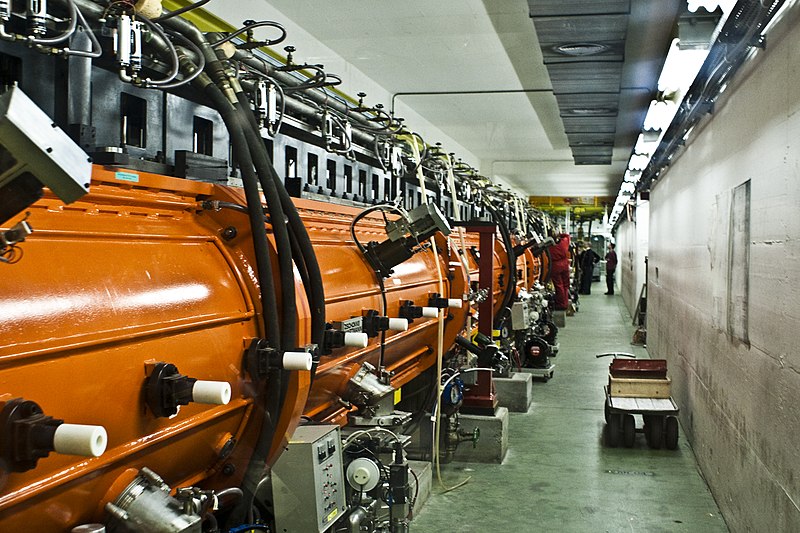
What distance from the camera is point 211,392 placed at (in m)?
1.60

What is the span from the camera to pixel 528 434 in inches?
238

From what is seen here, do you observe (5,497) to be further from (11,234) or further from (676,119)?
(676,119)

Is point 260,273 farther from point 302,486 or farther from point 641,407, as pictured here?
point 641,407

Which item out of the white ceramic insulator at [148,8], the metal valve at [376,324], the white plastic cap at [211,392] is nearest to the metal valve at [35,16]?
the white ceramic insulator at [148,8]

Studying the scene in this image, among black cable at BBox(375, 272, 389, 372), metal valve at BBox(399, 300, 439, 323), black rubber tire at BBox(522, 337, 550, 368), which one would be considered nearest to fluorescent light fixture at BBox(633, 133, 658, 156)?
black rubber tire at BBox(522, 337, 550, 368)

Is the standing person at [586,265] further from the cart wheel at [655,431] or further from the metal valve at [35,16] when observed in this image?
the metal valve at [35,16]

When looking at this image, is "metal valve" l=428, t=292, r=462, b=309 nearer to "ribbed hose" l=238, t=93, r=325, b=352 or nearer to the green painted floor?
the green painted floor

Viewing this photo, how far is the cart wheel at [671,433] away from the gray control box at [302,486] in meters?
3.84

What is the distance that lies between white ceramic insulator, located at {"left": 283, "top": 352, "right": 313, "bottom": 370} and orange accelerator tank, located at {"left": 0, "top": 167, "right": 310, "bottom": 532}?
0.11m

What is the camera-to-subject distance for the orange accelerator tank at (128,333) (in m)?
1.36

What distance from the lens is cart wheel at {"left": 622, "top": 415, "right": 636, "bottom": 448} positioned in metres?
5.64

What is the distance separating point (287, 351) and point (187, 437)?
0.35 metres

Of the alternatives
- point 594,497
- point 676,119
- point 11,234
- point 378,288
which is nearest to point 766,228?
point 378,288

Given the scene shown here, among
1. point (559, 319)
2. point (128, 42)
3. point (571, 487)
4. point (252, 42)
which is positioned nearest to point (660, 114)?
point (571, 487)
